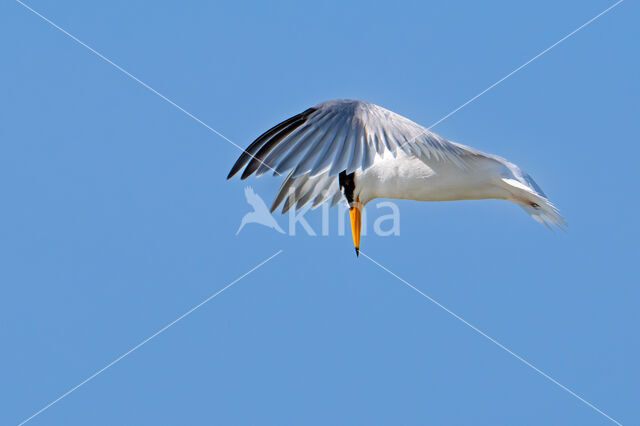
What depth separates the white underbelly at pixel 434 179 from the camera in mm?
9492

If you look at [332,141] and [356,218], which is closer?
[332,141]

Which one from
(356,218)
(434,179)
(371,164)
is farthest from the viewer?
(356,218)

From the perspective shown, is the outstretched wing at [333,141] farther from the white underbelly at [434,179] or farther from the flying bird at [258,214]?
the flying bird at [258,214]

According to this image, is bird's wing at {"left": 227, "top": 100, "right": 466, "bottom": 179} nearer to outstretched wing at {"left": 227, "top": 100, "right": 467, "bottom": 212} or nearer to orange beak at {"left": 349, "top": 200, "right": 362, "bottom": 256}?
outstretched wing at {"left": 227, "top": 100, "right": 467, "bottom": 212}

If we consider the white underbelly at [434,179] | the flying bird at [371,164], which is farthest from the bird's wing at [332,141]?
the white underbelly at [434,179]

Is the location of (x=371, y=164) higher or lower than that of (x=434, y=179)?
lower

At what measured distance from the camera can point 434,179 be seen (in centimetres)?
955

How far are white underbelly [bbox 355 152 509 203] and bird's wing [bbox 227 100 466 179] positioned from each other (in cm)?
68

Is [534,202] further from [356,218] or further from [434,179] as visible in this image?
[356,218]

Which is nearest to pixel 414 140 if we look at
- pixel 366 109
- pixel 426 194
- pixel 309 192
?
pixel 366 109

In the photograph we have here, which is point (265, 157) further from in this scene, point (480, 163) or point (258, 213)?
point (258, 213)

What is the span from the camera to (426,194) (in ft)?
31.8

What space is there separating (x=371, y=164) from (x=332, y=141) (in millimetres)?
314

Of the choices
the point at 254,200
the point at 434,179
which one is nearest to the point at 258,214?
the point at 254,200
